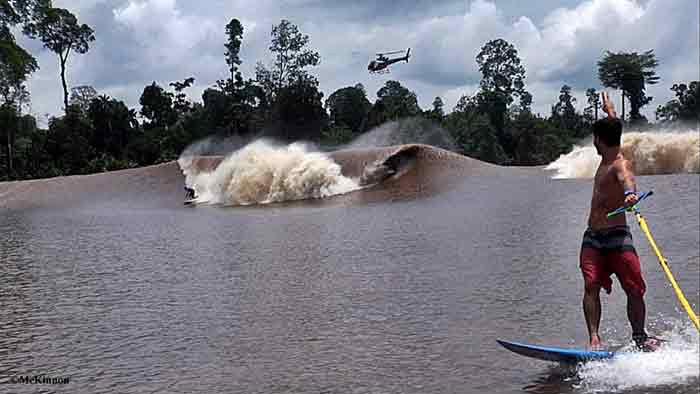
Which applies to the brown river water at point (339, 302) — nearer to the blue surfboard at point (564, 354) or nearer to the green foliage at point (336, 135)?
the blue surfboard at point (564, 354)

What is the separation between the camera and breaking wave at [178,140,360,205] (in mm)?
24828

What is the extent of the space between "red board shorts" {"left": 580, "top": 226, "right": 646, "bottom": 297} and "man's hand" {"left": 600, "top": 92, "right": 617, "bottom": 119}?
756mm

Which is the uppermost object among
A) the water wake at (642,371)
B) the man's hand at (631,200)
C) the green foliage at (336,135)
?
the green foliage at (336,135)

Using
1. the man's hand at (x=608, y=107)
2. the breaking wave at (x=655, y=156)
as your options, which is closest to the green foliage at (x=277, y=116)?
the breaking wave at (x=655, y=156)

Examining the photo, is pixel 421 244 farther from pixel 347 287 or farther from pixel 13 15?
pixel 13 15

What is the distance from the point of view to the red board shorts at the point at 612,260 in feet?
17.0

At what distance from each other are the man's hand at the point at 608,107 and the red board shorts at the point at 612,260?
76 cm

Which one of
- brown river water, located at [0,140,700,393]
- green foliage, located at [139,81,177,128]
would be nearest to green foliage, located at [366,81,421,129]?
green foliage, located at [139,81,177,128]

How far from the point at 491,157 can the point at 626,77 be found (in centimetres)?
1451

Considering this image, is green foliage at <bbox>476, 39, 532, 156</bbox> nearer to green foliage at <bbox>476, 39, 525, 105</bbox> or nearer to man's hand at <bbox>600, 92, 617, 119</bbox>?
green foliage at <bbox>476, 39, 525, 105</bbox>

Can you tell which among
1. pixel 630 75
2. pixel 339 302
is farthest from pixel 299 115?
Result: pixel 339 302

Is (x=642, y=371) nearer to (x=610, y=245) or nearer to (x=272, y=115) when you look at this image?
(x=610, y=245)

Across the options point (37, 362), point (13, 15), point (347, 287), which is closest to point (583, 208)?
point (347, 287)

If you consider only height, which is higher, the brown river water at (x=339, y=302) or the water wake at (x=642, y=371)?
the brown river water at (x=339, y=302)
